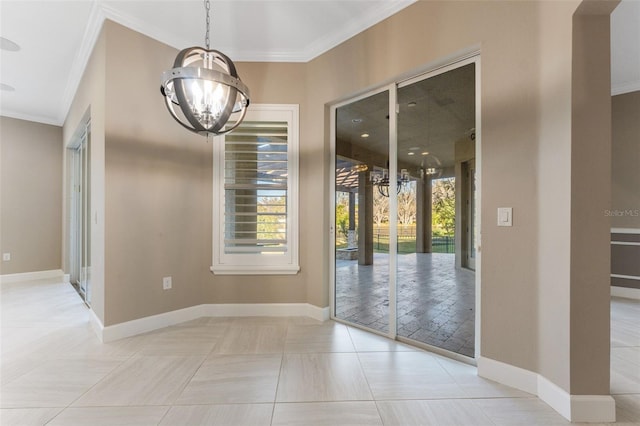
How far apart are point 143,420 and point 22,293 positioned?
4401 mm

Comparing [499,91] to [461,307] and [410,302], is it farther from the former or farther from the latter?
[410,302]

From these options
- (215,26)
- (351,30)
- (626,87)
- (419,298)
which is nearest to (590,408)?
(419,298)

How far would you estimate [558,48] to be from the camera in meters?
1.74

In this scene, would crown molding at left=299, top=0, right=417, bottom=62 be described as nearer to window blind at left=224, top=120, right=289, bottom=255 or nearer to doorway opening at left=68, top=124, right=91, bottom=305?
window blind at left=224, top=120, right=289, bottom=255

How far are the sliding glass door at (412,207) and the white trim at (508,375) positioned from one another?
0.29m

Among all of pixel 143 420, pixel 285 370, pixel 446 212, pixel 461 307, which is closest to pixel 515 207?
pixel 446 212

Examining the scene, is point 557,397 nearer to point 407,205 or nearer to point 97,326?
point 407,205

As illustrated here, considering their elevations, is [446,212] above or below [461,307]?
above

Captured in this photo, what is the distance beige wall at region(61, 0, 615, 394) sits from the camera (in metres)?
1.67

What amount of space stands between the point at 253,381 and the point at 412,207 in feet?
6.70

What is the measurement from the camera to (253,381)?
2055 mm

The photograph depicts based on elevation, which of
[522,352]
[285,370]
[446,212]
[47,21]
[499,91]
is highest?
[47,21]

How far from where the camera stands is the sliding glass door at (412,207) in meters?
2.48

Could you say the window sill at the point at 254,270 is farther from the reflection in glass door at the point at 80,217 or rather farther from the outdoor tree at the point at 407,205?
the reflection in glass door at the point at 80,217
